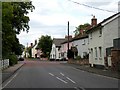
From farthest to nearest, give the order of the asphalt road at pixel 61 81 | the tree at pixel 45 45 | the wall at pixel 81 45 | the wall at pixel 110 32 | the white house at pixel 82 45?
the tree at pixel 45 45 < the wall at pixel 81 45 < the white house at pixel 82 45 < the wall at pixel 110 32 < the asphalt road at pixel 61 81

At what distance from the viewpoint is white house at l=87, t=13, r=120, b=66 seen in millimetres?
36266

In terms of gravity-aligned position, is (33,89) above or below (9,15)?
below

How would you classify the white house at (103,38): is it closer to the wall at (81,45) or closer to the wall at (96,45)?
the wall at (96,45)

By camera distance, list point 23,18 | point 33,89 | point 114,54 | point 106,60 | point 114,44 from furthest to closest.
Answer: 1. point 23,18
2. point 106,60
3. point 114,44
4. point 114,54
5. point 33,89

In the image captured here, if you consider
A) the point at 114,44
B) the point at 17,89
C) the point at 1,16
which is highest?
the point at 1,16

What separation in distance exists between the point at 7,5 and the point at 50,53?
10188 centimetres

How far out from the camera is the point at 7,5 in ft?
107

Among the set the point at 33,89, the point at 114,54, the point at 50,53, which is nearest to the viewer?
the point at 33,89

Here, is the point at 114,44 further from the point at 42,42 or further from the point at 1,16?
the point at 42,42

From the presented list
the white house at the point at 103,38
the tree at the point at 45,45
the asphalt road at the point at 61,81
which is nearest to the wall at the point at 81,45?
the white house at the point at 103,38

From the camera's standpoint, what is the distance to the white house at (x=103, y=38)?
3627 centimetres

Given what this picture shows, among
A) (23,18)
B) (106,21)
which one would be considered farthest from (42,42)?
(106,21)

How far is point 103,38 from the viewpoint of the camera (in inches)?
1566

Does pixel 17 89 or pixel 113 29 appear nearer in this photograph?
pixel 17 89
